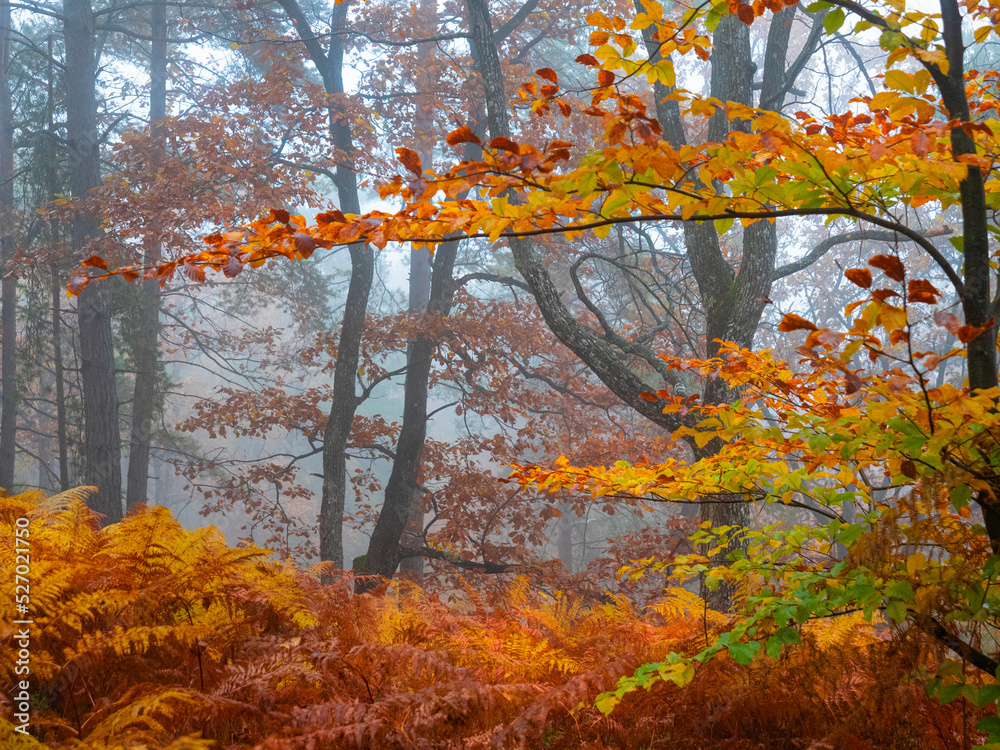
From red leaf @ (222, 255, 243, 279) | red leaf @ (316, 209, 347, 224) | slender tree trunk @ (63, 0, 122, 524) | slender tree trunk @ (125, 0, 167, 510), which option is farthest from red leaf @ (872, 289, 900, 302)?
slender tree trunk @ (125, 0, 167, 510)

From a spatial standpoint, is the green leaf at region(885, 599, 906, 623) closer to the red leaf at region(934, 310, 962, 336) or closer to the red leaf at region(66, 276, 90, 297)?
the red leaf at region(934, 310, 962, 336)

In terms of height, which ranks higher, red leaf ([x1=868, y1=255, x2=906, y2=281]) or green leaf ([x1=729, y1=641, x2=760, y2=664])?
red leaf ([x1=868, y1=255, x2=906, y2=281])

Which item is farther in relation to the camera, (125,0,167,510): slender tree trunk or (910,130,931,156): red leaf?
(125,0,167,510): slender tree trunk

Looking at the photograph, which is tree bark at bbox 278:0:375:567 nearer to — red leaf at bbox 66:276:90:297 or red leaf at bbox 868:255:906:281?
red leaf at bbox 66:276:90:297

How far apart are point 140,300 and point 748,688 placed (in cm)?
1221

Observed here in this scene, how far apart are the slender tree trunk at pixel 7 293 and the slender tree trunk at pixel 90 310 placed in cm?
143

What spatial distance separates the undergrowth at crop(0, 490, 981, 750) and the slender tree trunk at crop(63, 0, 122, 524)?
6036 millimetres

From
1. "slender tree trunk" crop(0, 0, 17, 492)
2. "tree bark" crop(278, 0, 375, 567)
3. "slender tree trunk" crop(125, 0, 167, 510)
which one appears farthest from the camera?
"slender tree trunk" crop(125, 0, 167, 510)

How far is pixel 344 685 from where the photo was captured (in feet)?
7.32

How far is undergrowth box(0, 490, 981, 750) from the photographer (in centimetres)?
185

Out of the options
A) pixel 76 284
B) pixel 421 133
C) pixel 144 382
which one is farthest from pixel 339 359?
pixel 76 284

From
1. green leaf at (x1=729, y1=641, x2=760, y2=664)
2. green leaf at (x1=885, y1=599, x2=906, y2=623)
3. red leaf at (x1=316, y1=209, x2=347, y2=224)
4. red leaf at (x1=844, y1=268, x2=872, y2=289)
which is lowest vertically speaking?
green leaf at (x1=729, y1=641, x2=760, y2=664)

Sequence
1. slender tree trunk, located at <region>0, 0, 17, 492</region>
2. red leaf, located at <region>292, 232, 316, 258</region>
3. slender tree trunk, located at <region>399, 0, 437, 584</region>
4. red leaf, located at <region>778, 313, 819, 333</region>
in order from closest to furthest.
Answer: red leaf, located at <region>778, 313, 819, 333</region>
red leaf, located at <region>292, 232, 316, 258</region>
slender tree trunk, located at <region>0, 0, 17, 492</region>
slender tree trunk, located at <region>399, 0, 437, 584</region>

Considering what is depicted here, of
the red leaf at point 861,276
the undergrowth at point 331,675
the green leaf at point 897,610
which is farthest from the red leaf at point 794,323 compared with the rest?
the undergrowth at point 331,675
